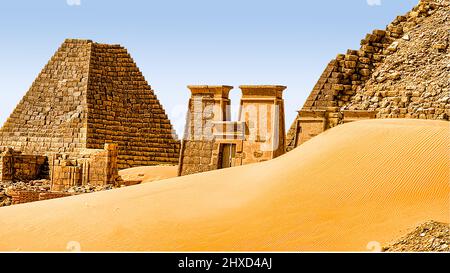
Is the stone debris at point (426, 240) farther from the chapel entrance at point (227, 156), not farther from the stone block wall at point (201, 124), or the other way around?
the stone block wall at point (201, 124)

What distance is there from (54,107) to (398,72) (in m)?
25.5

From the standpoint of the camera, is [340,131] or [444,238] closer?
[444,238]

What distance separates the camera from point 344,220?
27641mm

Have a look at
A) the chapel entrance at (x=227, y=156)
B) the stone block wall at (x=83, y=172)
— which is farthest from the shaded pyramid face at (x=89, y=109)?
the chapel entrance at (x=227, y=156)

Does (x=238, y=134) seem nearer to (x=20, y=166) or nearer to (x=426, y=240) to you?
(x=426, y=240)

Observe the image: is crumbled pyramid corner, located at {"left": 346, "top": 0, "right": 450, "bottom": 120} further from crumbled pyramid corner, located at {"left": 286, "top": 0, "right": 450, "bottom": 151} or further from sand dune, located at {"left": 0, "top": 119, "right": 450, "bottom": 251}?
sand dune, located at {"left": 0, "top": 119, "right": 450, "bottom": 251}

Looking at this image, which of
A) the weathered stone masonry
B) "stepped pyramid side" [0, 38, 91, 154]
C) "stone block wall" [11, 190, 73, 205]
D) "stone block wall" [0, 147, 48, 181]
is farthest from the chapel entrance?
"stepped pyramid side" [0, 38, 91, 154]

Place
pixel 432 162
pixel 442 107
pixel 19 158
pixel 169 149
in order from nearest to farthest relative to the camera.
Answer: pixel 432 162 < pixel 442 107 < pixel 19 158 < pixel 169 149

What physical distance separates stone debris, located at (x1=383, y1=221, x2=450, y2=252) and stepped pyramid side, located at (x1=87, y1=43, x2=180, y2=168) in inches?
1833

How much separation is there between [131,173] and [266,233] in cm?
3430

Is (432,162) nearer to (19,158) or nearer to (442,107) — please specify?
(442,107)

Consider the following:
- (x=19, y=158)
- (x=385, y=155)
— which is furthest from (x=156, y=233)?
(x=19, y=158)

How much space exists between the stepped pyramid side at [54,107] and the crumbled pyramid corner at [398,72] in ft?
66.5
